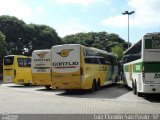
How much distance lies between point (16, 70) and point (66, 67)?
10.6m

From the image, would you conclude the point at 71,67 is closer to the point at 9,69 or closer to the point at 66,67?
the point at 66,67

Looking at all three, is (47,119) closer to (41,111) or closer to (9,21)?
(41,111)

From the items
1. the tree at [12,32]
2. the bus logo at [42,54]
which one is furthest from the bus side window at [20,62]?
the tree at [12,32]

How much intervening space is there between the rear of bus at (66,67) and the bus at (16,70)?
9.84 metres

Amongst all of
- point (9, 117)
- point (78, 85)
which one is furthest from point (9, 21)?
point (9, 117)

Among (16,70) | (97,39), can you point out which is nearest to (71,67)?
(16,70)

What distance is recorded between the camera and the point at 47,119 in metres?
11.5

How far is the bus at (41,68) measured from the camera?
85.3ft

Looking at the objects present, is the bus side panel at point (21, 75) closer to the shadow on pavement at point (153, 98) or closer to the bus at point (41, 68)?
the bus at point (41, 68)

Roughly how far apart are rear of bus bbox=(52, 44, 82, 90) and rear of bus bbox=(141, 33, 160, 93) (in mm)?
5246

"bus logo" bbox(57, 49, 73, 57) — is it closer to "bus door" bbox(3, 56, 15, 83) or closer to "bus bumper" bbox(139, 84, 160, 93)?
"bus bumper" bbox(139, 84, 160, 93)

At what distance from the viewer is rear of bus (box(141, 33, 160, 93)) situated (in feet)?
55.3

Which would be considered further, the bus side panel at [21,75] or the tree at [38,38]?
the tree at [38,38]

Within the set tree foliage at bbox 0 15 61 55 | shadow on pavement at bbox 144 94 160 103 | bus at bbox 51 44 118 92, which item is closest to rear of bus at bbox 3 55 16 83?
bus at bbox 51 44 118 92
